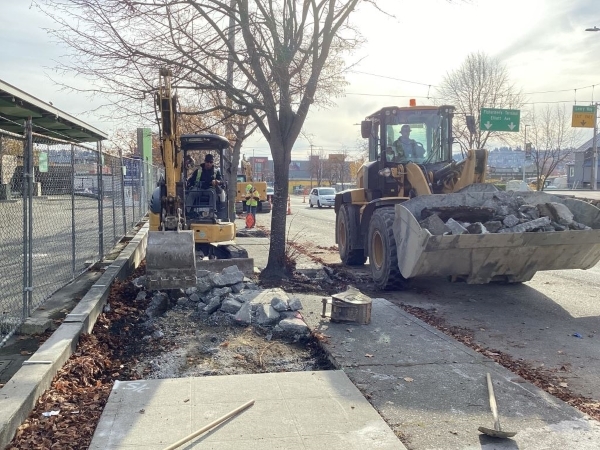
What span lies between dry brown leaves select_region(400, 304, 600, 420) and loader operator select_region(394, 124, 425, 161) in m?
4.29

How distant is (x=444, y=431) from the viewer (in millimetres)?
4168

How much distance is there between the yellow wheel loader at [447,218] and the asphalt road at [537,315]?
1.38ft

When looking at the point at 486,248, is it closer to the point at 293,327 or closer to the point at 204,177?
the point at 293,327

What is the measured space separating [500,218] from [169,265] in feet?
15.4

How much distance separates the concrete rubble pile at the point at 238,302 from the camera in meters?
6.72

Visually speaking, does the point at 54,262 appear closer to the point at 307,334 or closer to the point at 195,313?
the point at 195,313

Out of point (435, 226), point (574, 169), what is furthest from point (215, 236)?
point (574, 169)

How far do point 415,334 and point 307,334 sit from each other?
3.90 feet

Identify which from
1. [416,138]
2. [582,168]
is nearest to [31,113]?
[416,138]

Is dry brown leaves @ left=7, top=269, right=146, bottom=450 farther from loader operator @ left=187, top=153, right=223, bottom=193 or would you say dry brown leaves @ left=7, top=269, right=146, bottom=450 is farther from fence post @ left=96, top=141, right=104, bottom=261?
loader operator @ left=187, top=153, right=223, bottom=193

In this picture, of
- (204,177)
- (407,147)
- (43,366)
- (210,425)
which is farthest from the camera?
(204,177)

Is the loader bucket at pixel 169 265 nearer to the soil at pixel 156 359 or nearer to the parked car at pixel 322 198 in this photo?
the soil at pixel 156 359

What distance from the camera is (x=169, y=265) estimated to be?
23.8 feet

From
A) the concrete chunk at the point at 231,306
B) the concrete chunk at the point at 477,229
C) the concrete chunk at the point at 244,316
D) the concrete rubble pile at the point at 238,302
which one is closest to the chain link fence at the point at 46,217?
the concrete rubble pile at the point at 238,302
